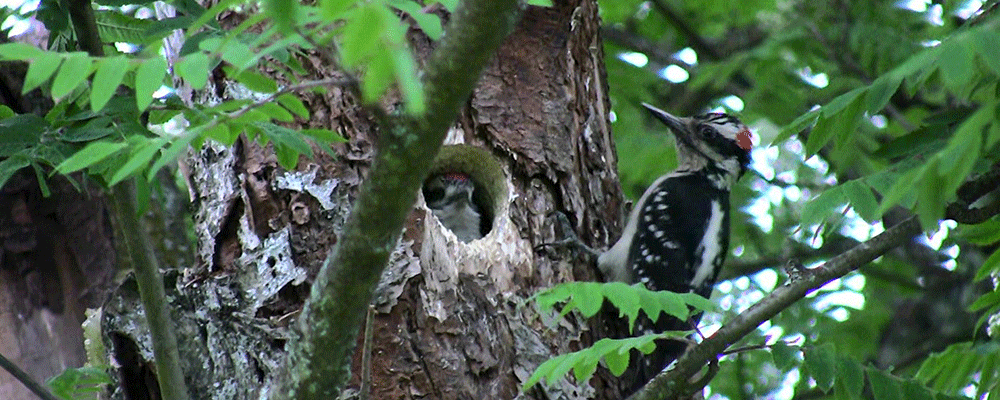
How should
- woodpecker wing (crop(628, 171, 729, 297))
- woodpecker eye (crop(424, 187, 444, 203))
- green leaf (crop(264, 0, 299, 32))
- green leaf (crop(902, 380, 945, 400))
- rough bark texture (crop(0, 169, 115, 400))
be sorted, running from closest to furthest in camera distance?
green leaf (crop(264, 0, 299, 32)), green leaf (crop(902, 380, 945, 400)), rough bark texture (crop(0, 169, 115, 400)), woodpecker wing (crop(628, 171, 729, 297)), woodpecker eye (crop(424, 187, 444, 203))

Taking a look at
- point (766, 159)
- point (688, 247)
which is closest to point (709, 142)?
point (688, 247)

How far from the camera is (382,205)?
2391 millimetres

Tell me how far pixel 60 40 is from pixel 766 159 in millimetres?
4720

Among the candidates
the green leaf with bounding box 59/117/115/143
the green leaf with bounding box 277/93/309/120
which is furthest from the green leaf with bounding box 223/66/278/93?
the green leaf with bounding box 59/117/115/143

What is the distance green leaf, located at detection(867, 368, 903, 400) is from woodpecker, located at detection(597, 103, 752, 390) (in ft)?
3.25

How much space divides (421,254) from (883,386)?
144 cm

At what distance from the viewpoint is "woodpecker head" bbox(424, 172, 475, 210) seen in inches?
206

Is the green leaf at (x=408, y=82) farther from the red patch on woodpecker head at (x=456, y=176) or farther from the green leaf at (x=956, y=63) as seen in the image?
the red patch on woodpecker head at (x=456, y=176)

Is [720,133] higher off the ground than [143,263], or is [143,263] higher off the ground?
[720,133]

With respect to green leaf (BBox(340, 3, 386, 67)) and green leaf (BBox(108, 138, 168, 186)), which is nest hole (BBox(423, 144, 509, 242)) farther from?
green leaf (BBox(340, 3, 386, 67))

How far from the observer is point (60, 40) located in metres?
3.33

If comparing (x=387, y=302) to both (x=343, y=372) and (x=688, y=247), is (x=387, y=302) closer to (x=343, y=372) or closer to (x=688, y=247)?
(x=343, y=372)

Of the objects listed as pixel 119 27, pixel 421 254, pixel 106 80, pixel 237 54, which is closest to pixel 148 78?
pixel 106 80

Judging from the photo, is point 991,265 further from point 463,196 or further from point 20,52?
point 20,52
